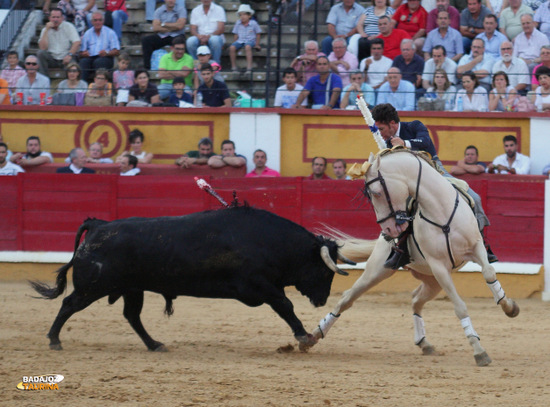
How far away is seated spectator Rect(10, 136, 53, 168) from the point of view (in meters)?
11.4

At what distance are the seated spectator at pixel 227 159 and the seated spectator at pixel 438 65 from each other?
2.45m

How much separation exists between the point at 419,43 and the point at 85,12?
488 centimetres

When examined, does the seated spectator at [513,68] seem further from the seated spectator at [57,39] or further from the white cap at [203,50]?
the seated spectator at [57,39]

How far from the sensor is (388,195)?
19.3 ft

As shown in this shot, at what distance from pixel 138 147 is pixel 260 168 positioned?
1.65 metres

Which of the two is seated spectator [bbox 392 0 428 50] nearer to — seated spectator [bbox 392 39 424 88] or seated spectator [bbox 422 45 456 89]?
seated spectator [bbox 392 39 424 88]

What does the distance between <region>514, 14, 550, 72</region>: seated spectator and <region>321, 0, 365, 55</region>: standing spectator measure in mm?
2230

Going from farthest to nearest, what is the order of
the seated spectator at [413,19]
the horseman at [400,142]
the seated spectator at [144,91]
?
the seated spectator at [413,19], the seated spectator at [144,91], the horseman at [400,142]

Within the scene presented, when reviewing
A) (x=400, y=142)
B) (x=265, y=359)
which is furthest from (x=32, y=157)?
(x=400, y=142)

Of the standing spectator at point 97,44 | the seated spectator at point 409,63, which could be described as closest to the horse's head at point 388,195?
the seated spectator at point 409,63

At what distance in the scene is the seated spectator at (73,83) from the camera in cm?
1165

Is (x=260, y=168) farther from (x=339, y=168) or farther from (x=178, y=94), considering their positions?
(x=178, y=94)

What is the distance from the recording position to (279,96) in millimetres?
11461

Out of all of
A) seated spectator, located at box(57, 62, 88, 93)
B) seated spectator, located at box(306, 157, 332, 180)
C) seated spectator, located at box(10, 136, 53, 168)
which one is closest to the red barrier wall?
seated spectator, located at box(306, 157, 332, 180)
